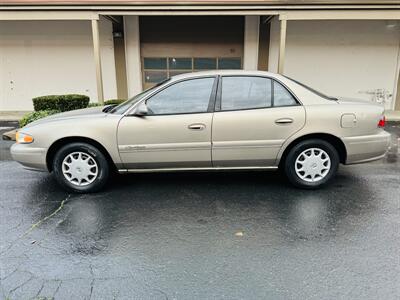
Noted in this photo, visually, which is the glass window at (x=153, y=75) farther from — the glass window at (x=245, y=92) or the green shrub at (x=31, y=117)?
the glass window at (x=245, y=92)

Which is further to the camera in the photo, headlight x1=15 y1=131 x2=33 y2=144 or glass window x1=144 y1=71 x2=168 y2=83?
glass window x1=144 y1=71 x2=168 y2=83

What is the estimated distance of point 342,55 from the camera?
12.0m

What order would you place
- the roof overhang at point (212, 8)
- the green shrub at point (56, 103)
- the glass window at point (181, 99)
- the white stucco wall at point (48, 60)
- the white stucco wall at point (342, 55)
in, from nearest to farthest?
1. the glass window at point (181, 99)
2. the green shrub at point (56, 103)
3. the roof overhang at point (212, 8)
4. the white stucco wall at point (342, 55)
5. the white stucco wall at point (48, 60)

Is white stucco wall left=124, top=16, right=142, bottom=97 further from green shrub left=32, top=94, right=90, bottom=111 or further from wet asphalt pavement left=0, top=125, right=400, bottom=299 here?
wet asphalt pavement left=0, top=125, right=400, bottom=299

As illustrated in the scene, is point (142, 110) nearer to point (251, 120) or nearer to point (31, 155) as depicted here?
point (251, 120)

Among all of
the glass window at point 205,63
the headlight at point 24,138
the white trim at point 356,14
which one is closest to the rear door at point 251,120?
the headlight at point 24,138

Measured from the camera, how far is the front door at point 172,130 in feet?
14.2

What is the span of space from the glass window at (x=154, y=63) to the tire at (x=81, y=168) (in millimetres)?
8518

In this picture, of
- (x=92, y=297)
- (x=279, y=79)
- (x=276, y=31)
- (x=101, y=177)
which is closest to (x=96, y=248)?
(x=92, y=297)

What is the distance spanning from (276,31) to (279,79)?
26.9 feet

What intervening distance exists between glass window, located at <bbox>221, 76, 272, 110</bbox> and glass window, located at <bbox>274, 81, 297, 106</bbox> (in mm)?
82

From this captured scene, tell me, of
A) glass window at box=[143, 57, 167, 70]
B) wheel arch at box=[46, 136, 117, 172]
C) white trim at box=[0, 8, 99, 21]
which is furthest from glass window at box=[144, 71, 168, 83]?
wheel arch at box=[46, 136, 117, 172]

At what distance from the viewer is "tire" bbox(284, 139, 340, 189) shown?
4492 millimetres

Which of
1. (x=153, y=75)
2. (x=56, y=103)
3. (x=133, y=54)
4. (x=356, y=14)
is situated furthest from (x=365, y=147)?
(x=133, y=54)
